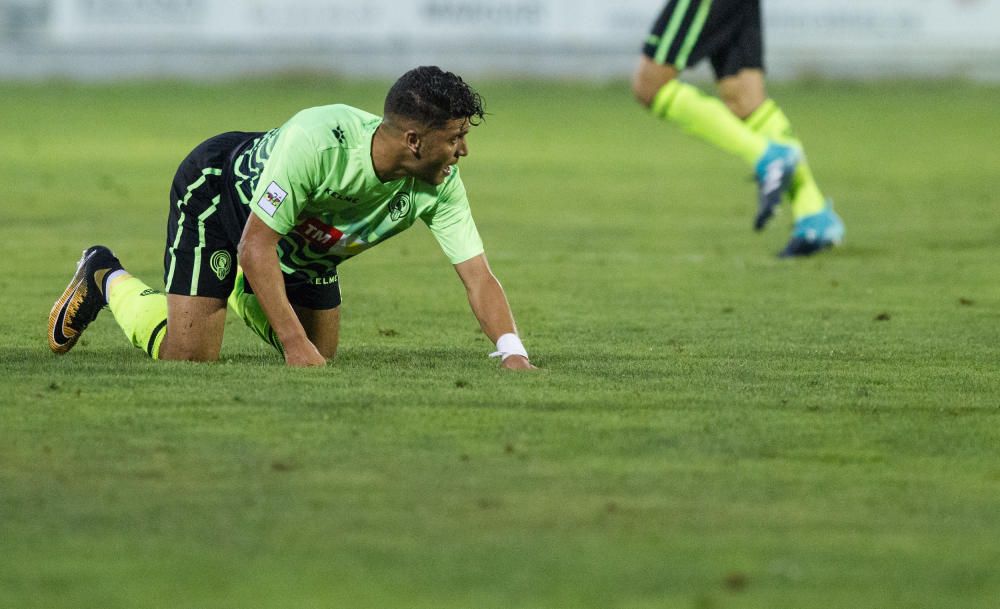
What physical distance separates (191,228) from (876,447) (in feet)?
10.3

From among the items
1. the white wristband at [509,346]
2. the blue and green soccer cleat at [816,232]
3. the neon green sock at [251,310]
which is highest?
the white wristband at [509,346]

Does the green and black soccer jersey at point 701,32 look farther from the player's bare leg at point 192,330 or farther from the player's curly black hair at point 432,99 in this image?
the player's curly black hair at point 432,99

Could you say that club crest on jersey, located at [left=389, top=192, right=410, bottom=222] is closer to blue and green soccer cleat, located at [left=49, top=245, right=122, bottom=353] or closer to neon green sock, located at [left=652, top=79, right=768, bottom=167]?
blue and green soccer cleat, located at [left=49, top=245, right=122, bottom=353]

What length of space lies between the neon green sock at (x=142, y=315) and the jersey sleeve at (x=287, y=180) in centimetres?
99

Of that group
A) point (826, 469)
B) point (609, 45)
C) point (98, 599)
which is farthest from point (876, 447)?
point (609, 45)

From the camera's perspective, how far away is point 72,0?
31.0 metres

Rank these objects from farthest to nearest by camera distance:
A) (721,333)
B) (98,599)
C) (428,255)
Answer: (428,255) < (721,333) < (98,599)

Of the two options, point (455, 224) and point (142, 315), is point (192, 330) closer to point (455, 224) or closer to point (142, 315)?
point (142, 315)

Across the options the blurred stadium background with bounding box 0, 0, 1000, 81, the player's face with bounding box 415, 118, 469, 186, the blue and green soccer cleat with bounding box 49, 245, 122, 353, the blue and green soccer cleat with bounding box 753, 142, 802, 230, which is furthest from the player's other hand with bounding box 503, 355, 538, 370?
the blurred stadium background with bounding box 0, 0, 1000, 81

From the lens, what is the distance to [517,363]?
23.7ft

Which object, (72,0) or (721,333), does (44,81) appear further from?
(721,333)

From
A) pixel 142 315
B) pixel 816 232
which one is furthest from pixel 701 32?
pixel 142 315

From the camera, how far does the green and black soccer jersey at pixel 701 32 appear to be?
38.1 feet

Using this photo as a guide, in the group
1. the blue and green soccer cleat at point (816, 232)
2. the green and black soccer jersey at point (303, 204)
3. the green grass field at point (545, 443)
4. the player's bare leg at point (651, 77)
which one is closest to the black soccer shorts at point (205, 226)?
the green and black soccer jersey at point (303, 204)
